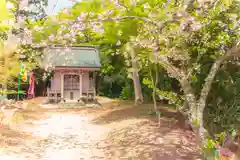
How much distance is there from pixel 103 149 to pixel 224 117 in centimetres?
455

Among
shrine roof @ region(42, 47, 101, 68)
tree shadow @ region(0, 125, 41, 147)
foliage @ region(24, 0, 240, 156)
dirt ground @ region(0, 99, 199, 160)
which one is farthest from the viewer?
shrine roof @ region(42, 47, 101, 68)

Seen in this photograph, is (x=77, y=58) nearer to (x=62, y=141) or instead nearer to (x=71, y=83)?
(x=71, y=83)

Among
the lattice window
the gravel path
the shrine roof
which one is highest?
the shrine roof

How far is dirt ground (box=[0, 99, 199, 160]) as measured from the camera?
29.5ft

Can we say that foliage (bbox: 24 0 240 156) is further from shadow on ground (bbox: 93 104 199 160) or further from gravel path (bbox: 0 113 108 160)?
gravel path (bbox: 0 113 108 160)

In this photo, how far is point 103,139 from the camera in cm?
1147

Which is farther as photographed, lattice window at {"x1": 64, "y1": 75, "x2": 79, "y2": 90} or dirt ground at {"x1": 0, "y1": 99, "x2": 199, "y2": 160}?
lattice window at {"x1": 64, "y1": 75, "x2": 79, "y2": 90}

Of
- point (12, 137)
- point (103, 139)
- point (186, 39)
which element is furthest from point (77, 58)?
point (186, 39)

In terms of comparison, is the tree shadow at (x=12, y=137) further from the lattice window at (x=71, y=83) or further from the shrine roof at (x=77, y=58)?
the lattice window at (x=71, y=83)

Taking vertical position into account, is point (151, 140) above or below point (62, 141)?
above

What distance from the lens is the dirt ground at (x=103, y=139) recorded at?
29.5 feet

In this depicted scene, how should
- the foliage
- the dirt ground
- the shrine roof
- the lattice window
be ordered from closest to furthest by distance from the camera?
the foliage → the dirt ground → the shrine roof → the lattice window

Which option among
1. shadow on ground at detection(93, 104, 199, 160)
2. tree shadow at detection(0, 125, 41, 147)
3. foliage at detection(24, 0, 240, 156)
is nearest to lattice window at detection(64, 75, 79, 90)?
foliage at detection(24, 0, 240, 156)

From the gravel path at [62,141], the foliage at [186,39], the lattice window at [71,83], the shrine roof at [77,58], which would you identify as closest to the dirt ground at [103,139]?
the gravel path at [62,141]
